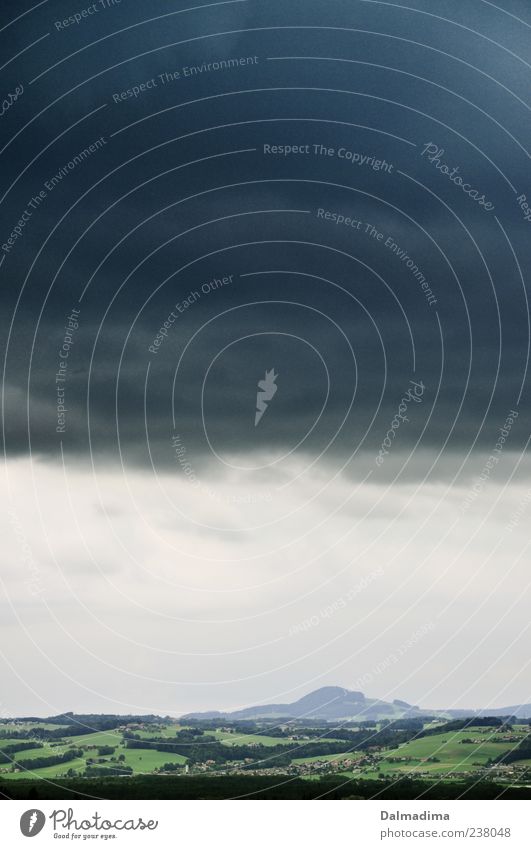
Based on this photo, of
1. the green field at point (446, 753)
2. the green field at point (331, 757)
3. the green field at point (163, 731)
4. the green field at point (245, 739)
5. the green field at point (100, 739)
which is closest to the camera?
the green field at point (100, 739)

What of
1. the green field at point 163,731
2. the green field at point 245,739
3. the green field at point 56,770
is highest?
the green field at point 163,731

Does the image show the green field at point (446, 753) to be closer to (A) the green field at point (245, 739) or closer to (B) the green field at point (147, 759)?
(A) the green field at point (245, 739)

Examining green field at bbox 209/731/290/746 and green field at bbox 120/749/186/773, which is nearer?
green field at bbox 120/749/186/773

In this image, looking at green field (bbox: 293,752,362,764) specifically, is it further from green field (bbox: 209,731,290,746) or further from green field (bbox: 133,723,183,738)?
green field (bbox: 133,723,183,738)

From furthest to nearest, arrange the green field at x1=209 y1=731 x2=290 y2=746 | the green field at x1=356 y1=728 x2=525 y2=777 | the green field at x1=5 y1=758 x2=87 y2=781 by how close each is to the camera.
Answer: the green field at x1=356 y1=728 x2=525 y2=777 → the green field at x1=209 y1=731 x2=290 y2=746 → the green field at x1=5 y1=758 x2=87 y2=781

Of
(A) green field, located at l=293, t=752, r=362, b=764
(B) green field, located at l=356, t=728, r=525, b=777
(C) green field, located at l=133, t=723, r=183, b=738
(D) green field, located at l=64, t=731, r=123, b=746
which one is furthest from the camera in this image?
(A) green field, located at l=293, t=752, r=362, b=764

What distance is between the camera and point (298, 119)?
6206 cm

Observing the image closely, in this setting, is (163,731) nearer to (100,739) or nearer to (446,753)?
(100,739)

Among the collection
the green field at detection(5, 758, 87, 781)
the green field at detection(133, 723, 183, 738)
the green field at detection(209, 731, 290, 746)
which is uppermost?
the green field at detection(133, 723, 183, 738)

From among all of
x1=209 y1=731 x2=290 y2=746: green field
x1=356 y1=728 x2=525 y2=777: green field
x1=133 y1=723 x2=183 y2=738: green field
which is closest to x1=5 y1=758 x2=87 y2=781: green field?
x1=133 y1=723 x2=183 y2=738: green field

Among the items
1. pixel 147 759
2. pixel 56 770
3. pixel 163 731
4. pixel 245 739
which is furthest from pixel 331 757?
pixel 56 770

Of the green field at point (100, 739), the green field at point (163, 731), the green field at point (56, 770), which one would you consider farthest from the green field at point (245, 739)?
the green field at point (56, 770)
